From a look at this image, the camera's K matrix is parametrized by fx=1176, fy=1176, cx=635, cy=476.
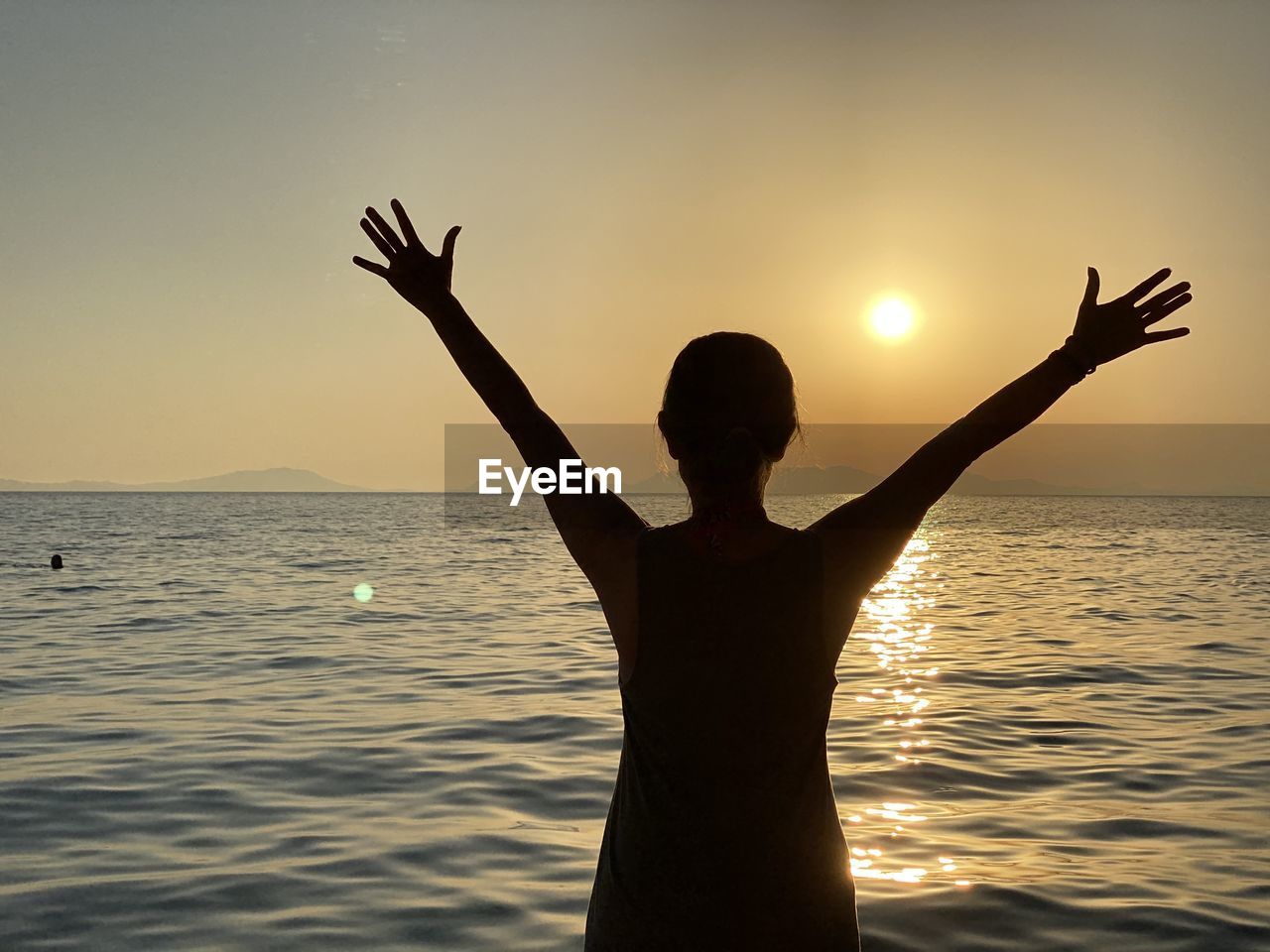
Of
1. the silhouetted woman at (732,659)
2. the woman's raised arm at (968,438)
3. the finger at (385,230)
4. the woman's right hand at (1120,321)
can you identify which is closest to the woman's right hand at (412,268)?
the finger at (385,230)

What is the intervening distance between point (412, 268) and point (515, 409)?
49 centimetres

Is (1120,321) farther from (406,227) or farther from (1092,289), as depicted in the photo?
(406,227)

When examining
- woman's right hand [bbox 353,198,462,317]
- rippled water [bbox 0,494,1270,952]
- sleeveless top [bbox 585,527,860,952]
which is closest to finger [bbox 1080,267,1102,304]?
sleeveless top [bbox 585,527,860,952]

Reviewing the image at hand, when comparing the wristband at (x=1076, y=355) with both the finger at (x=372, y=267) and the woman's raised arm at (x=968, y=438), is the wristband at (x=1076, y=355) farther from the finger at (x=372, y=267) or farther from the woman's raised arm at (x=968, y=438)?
the finger at (x=372, y=267)

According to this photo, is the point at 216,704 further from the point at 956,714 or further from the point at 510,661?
the point at 956,714

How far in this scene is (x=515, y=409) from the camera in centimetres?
265

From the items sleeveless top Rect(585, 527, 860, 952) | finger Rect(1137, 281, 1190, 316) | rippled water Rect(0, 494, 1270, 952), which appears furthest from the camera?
rippled water Rect(0, 494, 1270, 952)

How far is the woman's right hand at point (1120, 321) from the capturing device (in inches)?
106

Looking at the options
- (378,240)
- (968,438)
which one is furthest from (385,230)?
(968,438)

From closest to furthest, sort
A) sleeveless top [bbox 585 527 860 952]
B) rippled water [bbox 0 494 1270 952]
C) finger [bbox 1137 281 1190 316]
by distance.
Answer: sleeveless top [bbox 585 527 860 952], finger [bbox 1137 281 1190 316], rippled water [bbox 0 494 1270 952]

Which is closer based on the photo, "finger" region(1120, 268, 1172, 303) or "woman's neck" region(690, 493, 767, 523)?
"woman's neck" region(690, 493, 767, 523)

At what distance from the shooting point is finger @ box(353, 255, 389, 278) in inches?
114

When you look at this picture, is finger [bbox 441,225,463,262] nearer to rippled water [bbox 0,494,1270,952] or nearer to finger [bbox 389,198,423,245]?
finger [bbox 389,198,423,245]

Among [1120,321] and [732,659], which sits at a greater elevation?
[1120,321]
